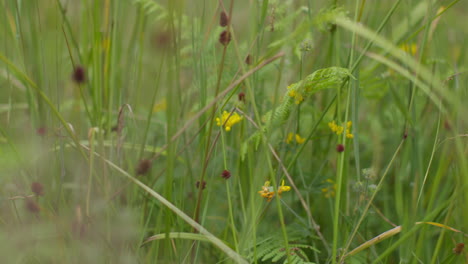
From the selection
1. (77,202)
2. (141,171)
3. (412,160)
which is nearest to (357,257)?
(412,160)

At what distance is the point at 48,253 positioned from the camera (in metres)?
1.00

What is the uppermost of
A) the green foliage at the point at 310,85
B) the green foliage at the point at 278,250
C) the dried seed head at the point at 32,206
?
the green foliage at the point at 310,85

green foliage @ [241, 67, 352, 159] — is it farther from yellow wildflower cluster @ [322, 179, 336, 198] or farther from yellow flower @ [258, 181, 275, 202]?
yellow wildflower cluster @ [322, 179, 336, 198]

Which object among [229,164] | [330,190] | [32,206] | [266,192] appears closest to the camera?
[32,206]

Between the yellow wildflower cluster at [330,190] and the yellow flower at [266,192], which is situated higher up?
Result: the yellow flower at [266,192]

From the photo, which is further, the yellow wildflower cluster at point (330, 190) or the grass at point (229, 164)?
the yellow wildflower cluster at point (330, 190)

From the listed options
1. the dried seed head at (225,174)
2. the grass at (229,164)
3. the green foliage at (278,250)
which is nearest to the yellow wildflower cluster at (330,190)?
the grass at (229,164)

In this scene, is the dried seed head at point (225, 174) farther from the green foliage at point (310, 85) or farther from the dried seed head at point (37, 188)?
the dried seed head at point (37, 188)

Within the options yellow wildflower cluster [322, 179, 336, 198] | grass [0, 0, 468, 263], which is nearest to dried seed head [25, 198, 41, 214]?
grass [0, 0, 468, 263]

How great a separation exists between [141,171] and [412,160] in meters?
0.84

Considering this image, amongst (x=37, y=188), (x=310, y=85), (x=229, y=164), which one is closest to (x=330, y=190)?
(x=229, y=164)

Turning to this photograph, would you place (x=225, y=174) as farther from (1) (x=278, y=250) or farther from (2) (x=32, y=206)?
(2) (x=32, y=206)

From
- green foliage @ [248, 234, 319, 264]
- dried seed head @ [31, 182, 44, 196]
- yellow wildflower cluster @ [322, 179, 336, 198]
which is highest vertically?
dried seed head @ [31, 182, 44, 196]

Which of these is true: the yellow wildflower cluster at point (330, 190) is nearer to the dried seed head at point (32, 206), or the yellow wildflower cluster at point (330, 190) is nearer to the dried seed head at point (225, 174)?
the dried seed head at point (225, 174)
